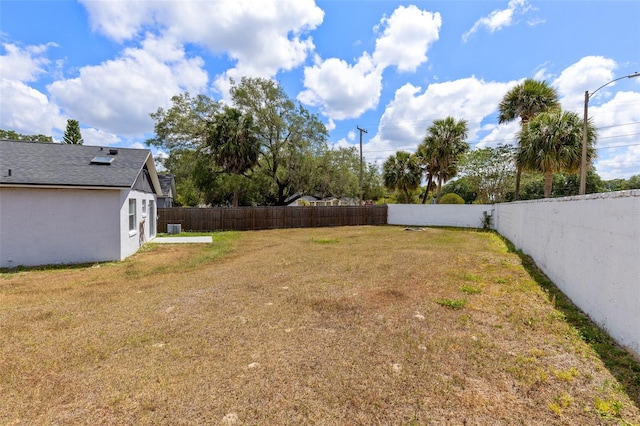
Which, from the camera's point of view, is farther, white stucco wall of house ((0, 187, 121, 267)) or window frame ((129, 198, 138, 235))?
window frame ((129, 198, 138, 235))

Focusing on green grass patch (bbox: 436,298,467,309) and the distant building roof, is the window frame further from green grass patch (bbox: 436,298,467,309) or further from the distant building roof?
green grass patch (bbox: 436,298,467,309)

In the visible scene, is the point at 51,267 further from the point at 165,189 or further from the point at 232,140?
the point at 232,140

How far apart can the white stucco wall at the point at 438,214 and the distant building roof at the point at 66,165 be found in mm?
17146

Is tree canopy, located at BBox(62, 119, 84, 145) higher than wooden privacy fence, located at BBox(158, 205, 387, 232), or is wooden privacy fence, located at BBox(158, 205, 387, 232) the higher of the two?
tree canopy, located at BBox(62, 119, 84, 145)

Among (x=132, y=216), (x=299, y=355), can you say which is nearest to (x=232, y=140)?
(x=132, y=216)

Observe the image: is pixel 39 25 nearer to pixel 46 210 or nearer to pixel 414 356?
pixel 46 210

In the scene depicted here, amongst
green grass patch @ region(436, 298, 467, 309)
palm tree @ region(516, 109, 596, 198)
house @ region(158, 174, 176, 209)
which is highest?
palm tree @ region(516, 109, 596, 198)

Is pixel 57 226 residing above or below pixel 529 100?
below

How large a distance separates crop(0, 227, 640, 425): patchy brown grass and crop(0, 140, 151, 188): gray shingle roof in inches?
114

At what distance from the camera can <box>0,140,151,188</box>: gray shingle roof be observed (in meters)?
A: 7.55

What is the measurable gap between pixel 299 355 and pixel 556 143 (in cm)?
1526

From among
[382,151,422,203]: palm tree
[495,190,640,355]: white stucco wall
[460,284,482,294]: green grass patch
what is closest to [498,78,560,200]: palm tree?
[382,151,422,203]: palm tree

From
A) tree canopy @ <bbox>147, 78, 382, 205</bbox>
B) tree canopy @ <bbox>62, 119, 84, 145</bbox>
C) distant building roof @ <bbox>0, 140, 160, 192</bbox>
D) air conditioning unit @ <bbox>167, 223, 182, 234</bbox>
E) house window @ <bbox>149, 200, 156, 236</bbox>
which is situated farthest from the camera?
tree canopy @ <bbox>62, 119, 84, 145</bbox>

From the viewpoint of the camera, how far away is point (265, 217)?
1877 cm
